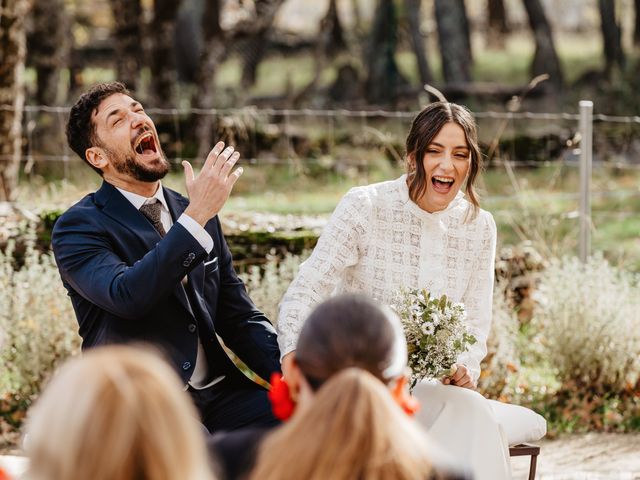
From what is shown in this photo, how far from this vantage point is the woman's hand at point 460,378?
3.84m

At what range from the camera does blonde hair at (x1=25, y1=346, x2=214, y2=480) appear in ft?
6.01

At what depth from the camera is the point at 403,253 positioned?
4133 mm

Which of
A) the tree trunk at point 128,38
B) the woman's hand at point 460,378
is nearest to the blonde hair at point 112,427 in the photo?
the woman's hand at point 460,378

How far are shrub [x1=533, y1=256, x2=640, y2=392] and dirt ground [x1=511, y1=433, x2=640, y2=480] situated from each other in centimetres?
38

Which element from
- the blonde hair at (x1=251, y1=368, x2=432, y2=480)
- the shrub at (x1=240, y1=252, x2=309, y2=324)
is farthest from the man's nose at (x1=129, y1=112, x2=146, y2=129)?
the blonde hair at (x1=251, y1=368, x2=432, y2=480)

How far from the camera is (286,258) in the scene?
6.04m

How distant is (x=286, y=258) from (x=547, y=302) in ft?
4.53

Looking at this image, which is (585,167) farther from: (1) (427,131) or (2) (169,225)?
(2) (169,225)

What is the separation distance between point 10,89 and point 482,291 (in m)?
5.34

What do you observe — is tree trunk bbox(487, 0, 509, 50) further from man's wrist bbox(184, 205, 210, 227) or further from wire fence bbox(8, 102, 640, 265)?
man's wrist bbox(184, 205, 210, 227)

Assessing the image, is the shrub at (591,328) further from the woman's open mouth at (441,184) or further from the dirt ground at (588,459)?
the woman's open mouth at (441,184)

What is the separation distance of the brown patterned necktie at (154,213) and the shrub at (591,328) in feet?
8.93

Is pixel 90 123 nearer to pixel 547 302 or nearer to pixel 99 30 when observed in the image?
pixel 547 302

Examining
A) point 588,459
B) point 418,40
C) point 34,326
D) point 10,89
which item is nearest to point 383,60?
point 418,40
